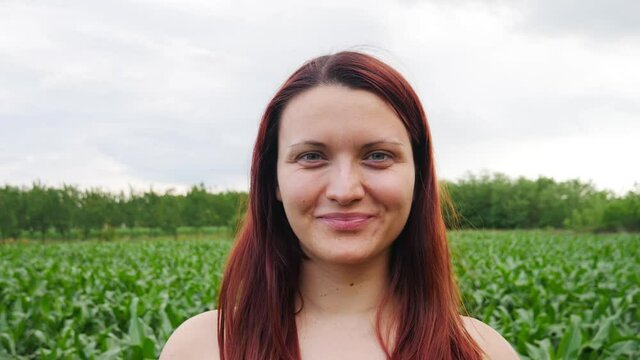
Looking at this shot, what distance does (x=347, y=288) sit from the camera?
1440 millimetres

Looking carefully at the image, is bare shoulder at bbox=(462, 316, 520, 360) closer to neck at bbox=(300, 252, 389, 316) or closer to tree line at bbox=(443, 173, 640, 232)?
neck at bbox=(300, 252, 389, 316)

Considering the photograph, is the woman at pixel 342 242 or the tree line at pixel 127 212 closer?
the woman at pixel 342 242

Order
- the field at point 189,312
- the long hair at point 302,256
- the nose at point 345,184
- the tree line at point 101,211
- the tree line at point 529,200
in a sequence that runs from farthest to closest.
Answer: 1. the tree line at point 529,200
2. the tree line at point 101,211
3. the field at point 189,312
4. the long hair at point 302,256
5. the nose at point 345,184

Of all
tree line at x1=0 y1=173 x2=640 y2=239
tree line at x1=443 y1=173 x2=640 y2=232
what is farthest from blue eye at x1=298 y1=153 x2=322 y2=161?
tree line at x1=443 y1=173 x2=640 y2=232

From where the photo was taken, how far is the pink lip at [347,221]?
1312mm

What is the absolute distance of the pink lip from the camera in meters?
1.31

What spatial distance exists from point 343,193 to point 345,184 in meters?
0.02

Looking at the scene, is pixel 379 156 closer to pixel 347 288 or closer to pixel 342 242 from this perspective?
pixel 342 242

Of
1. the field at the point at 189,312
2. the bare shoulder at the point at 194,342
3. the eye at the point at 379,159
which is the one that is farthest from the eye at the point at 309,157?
the field at the point at 189,312

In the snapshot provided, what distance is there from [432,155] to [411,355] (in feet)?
1.72

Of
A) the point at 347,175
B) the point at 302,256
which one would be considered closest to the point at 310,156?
the point at 347,175

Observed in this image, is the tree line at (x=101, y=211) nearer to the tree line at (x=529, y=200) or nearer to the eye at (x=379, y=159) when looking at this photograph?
the tree line at (x=529, y=200)

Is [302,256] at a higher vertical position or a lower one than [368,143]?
lower

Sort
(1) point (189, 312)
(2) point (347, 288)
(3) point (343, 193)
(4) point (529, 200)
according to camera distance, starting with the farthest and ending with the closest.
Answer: (4) point (529, 200)
(1) point (189, 312)
(2) point (347, 288)
(3) point (343, 193)
